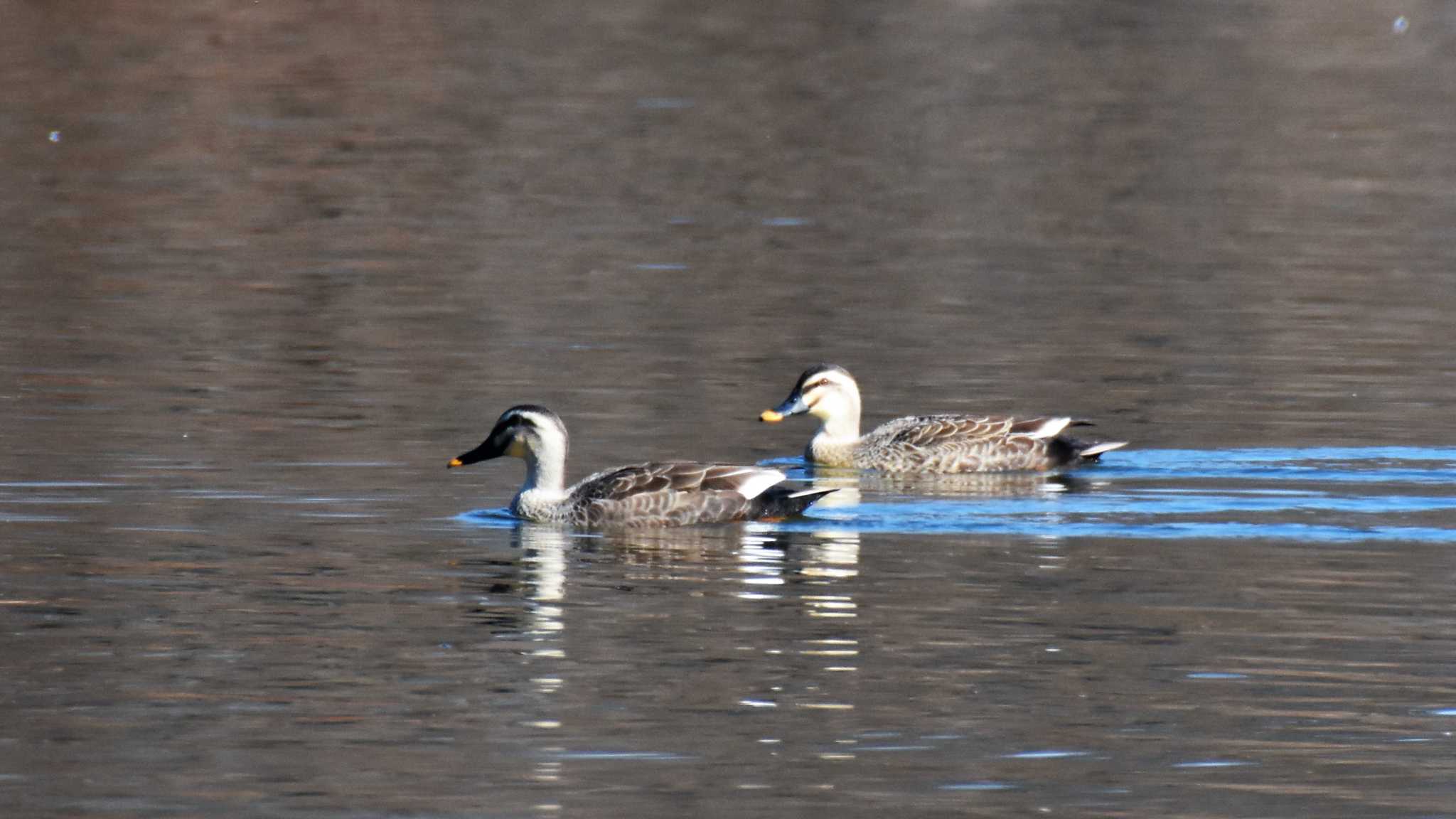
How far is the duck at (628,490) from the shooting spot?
15273 mm

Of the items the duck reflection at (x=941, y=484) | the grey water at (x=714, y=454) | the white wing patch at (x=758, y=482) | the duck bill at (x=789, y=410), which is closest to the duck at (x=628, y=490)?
the white wing patch at (x=758, y=482)

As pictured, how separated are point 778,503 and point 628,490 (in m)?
0.89

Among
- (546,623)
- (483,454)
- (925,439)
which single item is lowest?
(546,623)

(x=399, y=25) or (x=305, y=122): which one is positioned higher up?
(x=399, y=25)

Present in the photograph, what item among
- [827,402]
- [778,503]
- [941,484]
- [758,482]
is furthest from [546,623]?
[827,402]

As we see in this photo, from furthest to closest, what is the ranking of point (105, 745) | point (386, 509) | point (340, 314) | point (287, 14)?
point (287, 14), point (340, 314), point (386, 509), point (105, 745)

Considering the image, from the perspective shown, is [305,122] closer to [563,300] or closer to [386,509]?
[563,300]

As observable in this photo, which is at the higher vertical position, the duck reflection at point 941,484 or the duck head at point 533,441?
the duck head at point 533,441

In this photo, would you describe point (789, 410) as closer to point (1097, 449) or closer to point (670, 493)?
point (1097, 449)

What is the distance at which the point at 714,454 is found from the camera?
57.8 ft

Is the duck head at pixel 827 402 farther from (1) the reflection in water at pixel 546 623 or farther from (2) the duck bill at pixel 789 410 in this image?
(1) the reflection in water at pixel 546 623

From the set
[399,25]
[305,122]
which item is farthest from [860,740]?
[399,25]

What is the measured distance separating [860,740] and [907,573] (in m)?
3.46

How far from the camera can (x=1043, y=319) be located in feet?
77.4
